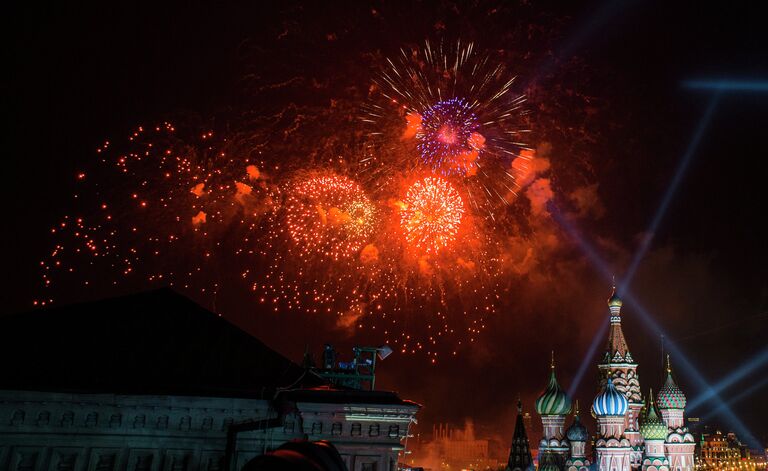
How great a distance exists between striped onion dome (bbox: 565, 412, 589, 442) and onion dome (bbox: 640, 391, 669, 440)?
25.1 feet

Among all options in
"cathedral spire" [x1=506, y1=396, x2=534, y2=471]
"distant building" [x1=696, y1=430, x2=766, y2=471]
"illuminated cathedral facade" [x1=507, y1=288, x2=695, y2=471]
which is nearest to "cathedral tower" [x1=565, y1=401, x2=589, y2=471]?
"illuminated cathedral facade" [x1=507, y1=288, x2=695, y2=471]

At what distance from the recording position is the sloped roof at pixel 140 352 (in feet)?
36.3

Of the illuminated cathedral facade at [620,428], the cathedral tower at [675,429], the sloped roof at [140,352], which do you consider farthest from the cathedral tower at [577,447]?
the sloped roof at [140,352]

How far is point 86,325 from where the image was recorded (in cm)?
1227

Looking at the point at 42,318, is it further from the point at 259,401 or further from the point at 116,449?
the point at 259,401

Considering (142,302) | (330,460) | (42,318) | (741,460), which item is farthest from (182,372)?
(741,460)

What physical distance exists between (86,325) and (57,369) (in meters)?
1.19

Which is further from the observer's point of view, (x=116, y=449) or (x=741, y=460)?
(x=741, y=460)

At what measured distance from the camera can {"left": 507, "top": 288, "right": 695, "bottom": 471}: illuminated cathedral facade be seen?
7419 cm

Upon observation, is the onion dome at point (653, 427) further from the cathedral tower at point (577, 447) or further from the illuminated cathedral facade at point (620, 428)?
the cathedral tower at point (577, 447)

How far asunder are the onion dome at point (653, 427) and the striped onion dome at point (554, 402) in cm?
905

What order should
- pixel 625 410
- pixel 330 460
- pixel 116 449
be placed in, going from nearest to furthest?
pixel 330 460 < pixel 116 449 < pixel 625 410

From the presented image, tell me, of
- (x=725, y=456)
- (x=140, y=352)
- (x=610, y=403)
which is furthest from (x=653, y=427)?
(x=725, y=456)

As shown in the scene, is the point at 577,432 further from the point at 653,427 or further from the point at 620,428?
the point at 653,427
